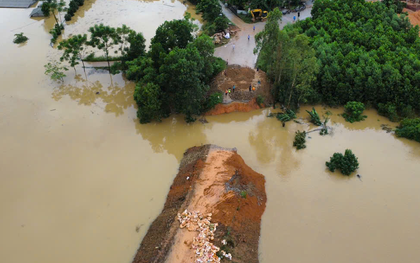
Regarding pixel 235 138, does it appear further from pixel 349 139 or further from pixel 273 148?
pixel 349 139

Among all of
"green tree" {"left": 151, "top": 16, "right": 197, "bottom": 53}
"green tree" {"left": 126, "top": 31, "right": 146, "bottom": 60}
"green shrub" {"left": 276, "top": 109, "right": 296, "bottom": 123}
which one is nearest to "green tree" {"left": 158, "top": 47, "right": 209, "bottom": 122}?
"green tree" {"left": 151, "top": 16, "right": 197, "bottom": 53}

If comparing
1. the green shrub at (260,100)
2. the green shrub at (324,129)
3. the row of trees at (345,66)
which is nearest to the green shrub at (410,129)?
the row of trees at (345,66)

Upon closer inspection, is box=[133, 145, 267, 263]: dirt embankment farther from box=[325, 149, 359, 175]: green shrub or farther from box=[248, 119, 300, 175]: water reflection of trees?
box=[325, 149, 359, 175]: green shrub

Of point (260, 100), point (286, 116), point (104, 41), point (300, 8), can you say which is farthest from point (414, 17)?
point (104, 41)

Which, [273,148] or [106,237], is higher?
[273,148]

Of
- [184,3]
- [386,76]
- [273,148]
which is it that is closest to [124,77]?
[273,148]

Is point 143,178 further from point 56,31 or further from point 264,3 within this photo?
point 264,3
